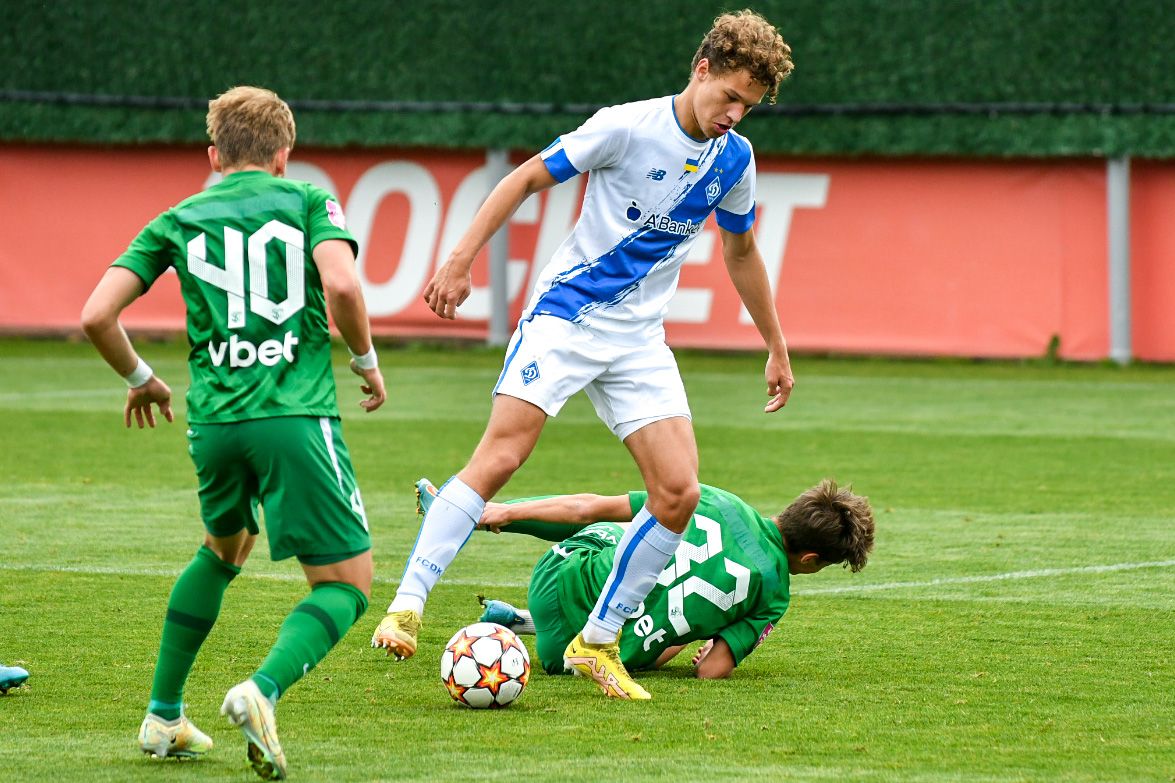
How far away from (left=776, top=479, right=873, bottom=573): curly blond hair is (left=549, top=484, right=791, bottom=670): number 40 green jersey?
0.34 feet

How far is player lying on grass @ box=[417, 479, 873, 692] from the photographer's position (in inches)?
243

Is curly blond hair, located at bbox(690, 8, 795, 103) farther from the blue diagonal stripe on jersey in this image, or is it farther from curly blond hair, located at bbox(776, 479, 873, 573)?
curly blond hair, located at bbox(776, 479, 873, 573)

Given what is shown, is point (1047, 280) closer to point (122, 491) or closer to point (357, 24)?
point (357, 24)

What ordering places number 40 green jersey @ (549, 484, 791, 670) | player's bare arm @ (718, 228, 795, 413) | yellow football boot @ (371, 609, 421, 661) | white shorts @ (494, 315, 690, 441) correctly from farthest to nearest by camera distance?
player's bare arm @ (718, 228, 795, 413) < number 40 green jersey @ (549, 484, 791, 670) < white shorts @ (494, 315, 690, 441) < yellow football boot @ (371, 609, 421, 661)

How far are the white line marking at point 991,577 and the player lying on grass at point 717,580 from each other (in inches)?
73.4

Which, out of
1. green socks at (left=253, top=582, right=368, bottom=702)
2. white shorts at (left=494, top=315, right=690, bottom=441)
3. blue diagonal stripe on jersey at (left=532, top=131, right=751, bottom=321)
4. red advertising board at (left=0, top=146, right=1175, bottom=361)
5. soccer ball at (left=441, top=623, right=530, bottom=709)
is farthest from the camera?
red advertising board at (left=0, top=146, right=1175, bottom=361)

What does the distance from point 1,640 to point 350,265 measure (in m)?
2.71

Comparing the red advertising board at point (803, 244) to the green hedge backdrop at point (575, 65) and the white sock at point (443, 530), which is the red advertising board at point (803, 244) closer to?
the green hedge backdrop at point (575, 65)

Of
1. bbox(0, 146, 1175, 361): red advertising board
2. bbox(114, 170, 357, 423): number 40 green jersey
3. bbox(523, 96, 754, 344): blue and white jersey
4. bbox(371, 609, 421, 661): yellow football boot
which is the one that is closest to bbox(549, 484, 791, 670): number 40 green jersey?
bbox(523, 96, 754, 344): blue and white jersey

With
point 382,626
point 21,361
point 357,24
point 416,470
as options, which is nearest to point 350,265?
point 382,626

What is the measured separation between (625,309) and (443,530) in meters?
0.94

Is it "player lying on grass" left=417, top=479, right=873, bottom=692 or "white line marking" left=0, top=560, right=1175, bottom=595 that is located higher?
"player lying on grass" left=417, top=479, right=873, bottom=692

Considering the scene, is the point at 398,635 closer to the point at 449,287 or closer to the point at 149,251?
the point at 449,287

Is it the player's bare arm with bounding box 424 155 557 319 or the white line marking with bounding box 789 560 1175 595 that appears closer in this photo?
A: the player's bare arm with bounding box 424 155 557 319
